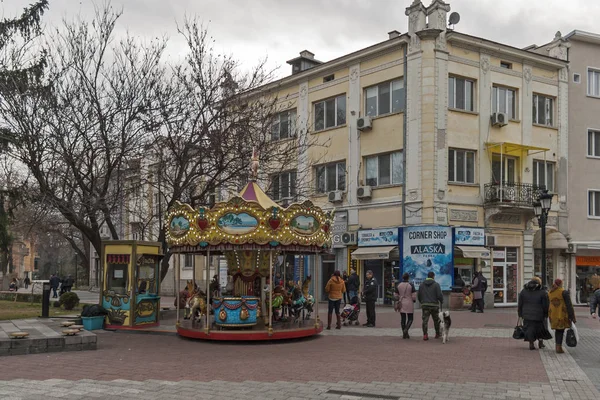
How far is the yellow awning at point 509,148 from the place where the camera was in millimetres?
28769

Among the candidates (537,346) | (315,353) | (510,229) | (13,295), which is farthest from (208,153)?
(13,295)

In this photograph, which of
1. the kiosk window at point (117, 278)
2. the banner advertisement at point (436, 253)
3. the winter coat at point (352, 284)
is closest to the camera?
the kiosk window at point (117, 278)

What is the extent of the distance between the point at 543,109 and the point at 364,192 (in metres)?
10.5

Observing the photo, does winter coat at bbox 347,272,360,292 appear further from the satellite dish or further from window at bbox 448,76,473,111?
the satellite dish

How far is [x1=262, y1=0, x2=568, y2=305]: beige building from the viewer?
2795 cm

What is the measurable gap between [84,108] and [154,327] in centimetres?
717

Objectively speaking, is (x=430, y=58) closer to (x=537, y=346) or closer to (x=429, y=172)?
(x=429, y=172)

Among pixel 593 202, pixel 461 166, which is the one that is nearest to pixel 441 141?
pixel 461 166

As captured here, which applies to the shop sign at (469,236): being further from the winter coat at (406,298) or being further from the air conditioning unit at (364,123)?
the winter coat at (406,298)

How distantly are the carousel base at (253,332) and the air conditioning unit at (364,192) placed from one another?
13.7 metres

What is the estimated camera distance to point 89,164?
18.9 meters

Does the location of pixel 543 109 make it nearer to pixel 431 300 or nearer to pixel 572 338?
pixel 431 300

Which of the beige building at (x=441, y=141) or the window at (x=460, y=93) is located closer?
the beige building at (x=441, y=141)

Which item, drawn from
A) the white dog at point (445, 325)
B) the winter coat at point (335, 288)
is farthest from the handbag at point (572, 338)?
the winter coat at point (335, 288)
